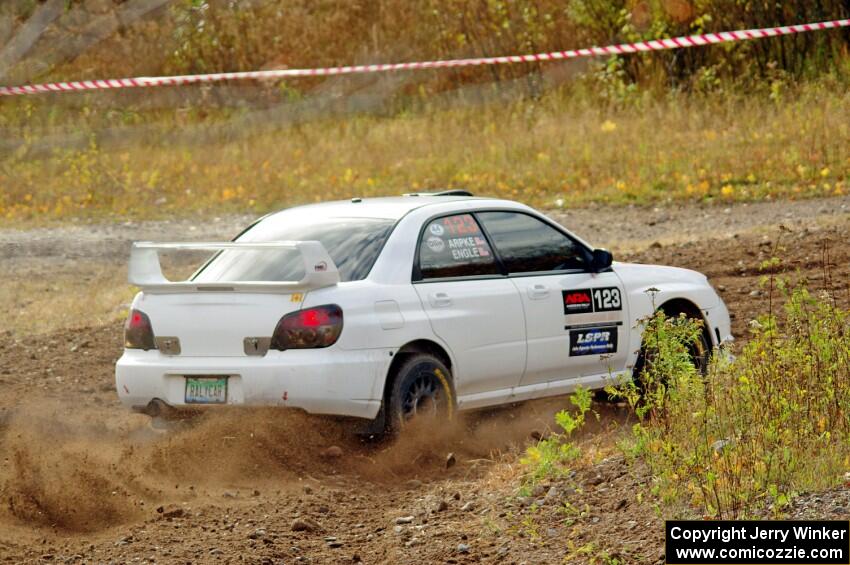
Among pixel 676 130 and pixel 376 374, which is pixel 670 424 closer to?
pixel 376 374

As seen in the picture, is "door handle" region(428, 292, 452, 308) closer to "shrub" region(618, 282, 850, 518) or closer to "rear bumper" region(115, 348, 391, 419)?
"rear bumper" region(115, 348, 391, 419)

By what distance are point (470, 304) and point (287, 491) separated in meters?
1.75

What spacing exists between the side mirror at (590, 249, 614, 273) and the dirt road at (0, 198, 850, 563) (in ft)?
3.18

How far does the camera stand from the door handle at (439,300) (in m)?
8.52

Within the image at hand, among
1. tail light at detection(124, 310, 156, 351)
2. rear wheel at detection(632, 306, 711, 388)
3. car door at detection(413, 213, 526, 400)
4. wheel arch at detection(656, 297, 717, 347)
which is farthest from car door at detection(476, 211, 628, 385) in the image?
tail light at detection(124, 310, 156, 351)

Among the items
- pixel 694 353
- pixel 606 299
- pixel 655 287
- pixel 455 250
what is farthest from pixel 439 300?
pixel 694 353

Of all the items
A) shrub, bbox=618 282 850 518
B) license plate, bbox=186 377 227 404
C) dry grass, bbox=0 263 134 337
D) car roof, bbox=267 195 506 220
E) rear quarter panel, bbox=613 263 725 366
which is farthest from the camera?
dry grass, bbox=0 263 134 337

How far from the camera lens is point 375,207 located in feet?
29.7

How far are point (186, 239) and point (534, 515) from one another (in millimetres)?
Answer: 12028

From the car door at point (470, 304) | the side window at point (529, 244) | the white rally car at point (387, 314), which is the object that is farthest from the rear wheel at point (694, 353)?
the car door at point (470, 304)

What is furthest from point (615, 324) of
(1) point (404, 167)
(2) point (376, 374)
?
(1) point (404, 167)

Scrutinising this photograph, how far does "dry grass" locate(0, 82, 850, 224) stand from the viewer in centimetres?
1936

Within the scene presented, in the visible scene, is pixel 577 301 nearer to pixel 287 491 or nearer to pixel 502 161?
pixel 287 491

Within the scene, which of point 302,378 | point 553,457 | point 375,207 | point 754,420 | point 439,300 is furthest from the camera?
point 375,207
